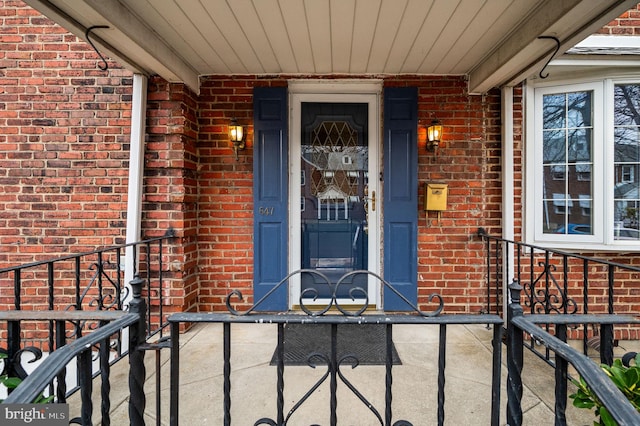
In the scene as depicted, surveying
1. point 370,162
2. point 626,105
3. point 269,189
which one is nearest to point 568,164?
point 626,105

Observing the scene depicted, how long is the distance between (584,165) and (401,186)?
1.68 metres

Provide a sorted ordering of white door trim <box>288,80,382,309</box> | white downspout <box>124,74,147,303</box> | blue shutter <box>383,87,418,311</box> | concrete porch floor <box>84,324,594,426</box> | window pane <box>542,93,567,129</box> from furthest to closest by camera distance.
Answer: white door trim <box>288,80,382,309</box> → blue shutter <box>383,87,418,311</box> → window pane <box>542,93,567,129</box> → white downspout <box>124,74,147,303</box> → concrete porch floor <box>84,324,594,426</box>

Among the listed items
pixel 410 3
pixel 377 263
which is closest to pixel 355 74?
pixel 410 3

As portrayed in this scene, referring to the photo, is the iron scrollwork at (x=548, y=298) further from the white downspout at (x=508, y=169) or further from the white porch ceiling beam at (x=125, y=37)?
the white porch ceiling beam at (x=125, y=37)

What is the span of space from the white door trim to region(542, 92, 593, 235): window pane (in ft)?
5.19

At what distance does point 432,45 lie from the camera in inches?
103

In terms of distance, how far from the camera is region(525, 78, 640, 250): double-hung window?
9.59ft

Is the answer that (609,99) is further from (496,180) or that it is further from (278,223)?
(278,223)

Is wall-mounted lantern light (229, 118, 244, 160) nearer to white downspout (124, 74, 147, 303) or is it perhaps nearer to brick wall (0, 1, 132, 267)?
white downspout (124, 74, 147, 303)

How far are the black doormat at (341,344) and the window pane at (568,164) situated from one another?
197cm

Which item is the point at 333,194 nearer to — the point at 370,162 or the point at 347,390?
the point at 370,162

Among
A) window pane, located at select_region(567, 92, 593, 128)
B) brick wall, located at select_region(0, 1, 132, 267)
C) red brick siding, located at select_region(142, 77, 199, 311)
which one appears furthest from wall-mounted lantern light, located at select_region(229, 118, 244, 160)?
window pane, located at select_region(567, 92, 593, 128)

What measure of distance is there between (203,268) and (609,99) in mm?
4112

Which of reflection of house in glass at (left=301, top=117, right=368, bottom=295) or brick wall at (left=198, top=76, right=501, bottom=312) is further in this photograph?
reflection of house in glass at (left=301, top=117, right=368, bottom=295)
